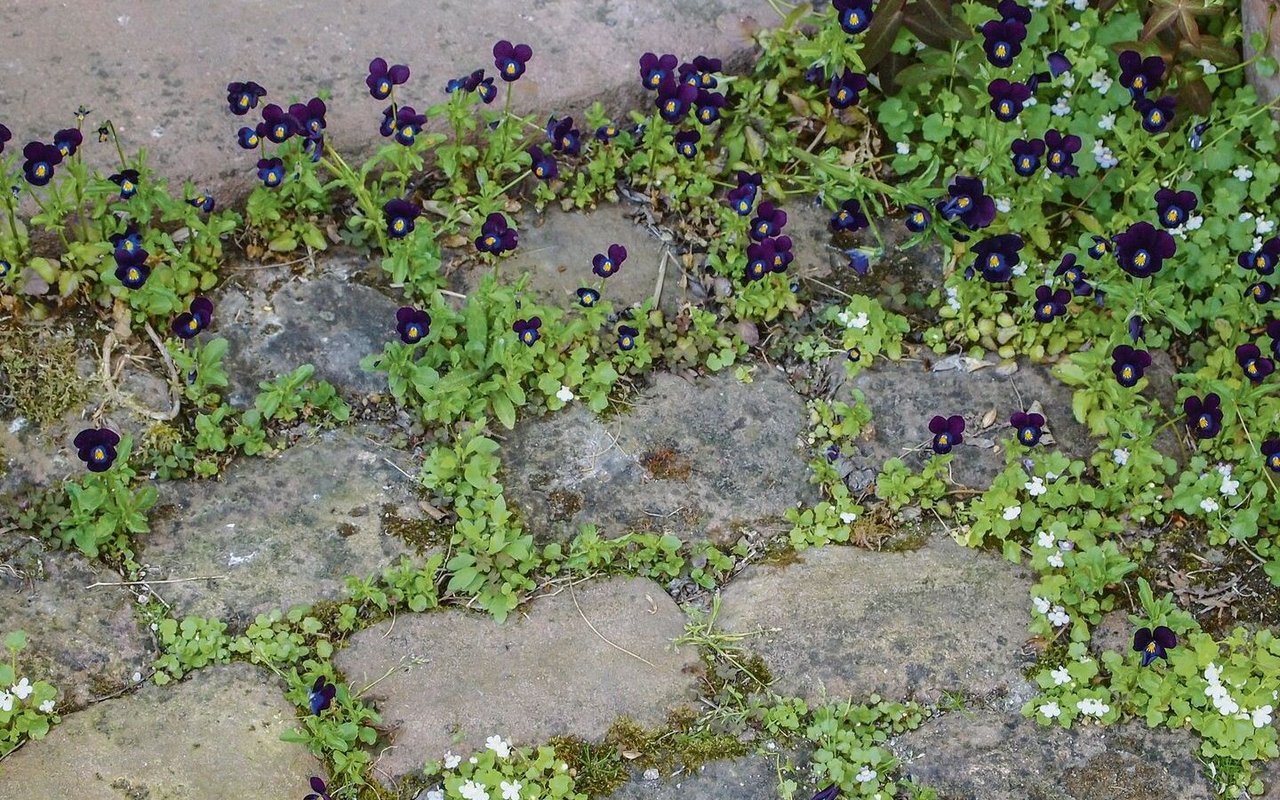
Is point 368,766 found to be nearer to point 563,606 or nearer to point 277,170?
point 563,606

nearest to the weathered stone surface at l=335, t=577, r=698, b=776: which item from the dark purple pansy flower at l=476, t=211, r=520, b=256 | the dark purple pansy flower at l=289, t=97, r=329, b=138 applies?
the dark purple pansy flower at l=476, t=211, r=520, b=256

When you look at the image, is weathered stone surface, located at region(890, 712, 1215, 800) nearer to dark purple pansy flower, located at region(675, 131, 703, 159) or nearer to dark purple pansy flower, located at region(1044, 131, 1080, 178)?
dark purple pansy flower, located at region(1044, 131, 1080, 178)

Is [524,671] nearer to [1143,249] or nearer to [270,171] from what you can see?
[270,171]

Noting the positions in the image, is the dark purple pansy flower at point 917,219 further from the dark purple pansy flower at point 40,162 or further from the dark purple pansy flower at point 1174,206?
the dark purple pansy flower at point 40,162

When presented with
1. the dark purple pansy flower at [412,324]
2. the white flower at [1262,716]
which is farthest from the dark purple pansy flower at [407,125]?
the white flower at [1262,716]

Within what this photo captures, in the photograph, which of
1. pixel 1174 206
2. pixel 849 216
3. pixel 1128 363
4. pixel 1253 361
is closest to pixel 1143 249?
pixel 1174 206
